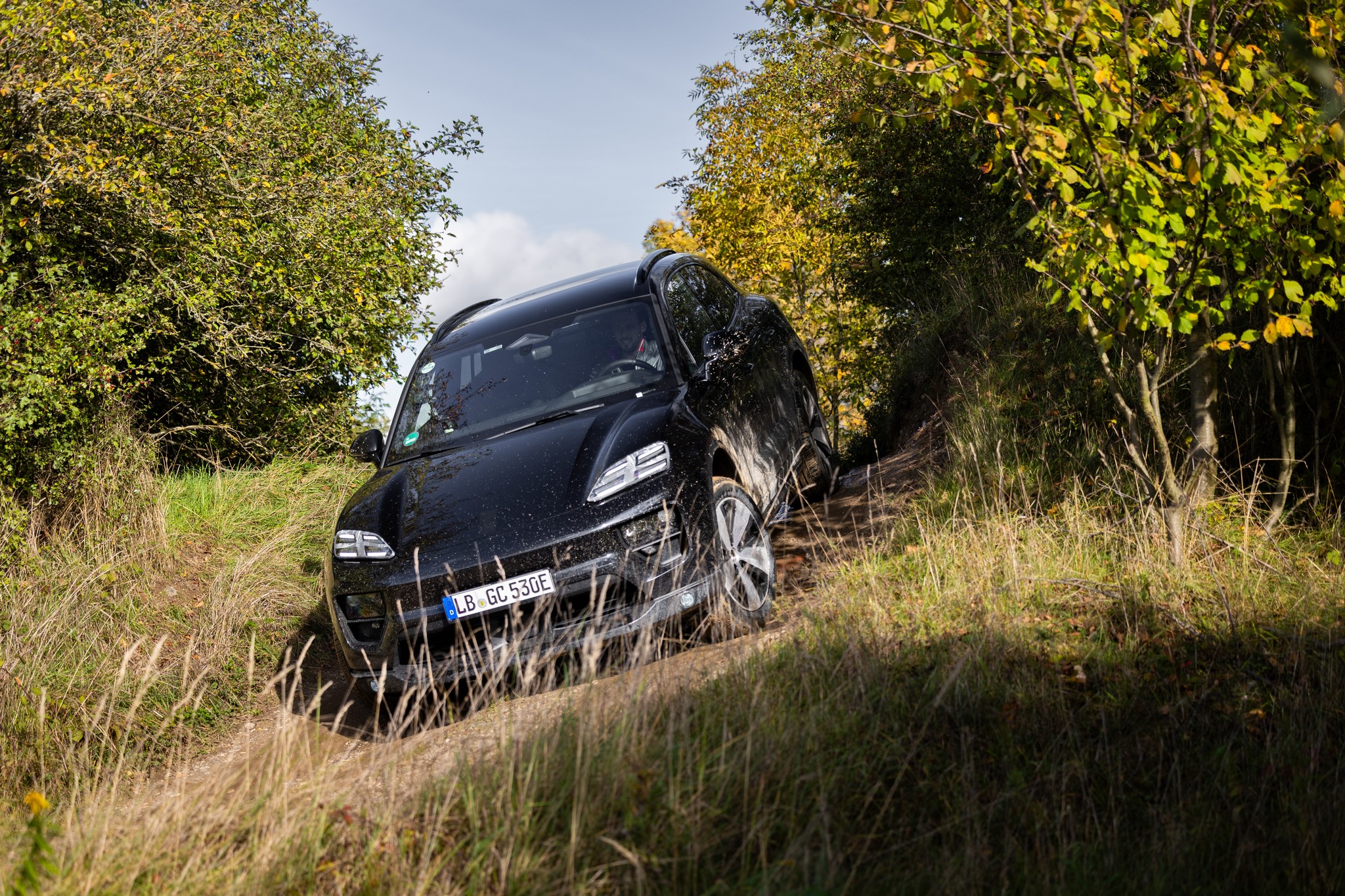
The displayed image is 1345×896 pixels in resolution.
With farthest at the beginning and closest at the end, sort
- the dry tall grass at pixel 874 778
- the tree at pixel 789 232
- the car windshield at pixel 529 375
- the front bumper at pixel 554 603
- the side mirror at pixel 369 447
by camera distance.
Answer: the tree at pixel 789 232
the side mirror at pixel 369 447
the car windshield at pixel 529 375
the front bumper at pixel 554 603
the dry tall grass at pixel 874 778

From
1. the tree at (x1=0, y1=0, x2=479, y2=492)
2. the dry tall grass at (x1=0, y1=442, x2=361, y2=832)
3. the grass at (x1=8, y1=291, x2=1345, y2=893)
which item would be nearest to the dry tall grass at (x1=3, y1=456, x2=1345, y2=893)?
the grass at (x1=8, y1=291, x2=1345, y2=893)

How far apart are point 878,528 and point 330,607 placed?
3489mm

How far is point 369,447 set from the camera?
5.71 metres

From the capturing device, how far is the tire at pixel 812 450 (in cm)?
705

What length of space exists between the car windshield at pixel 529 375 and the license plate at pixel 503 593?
1.29 m

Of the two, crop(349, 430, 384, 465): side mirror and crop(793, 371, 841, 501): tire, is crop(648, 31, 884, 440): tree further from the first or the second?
crop(349, 430, 384, 465): side mirror

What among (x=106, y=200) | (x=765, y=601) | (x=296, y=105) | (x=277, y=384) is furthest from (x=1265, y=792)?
(x=296, y=105)

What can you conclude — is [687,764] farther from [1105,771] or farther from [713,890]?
[1105,771]

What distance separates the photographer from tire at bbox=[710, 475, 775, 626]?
14.7 feet

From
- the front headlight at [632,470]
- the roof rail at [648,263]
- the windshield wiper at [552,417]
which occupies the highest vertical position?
the roof rail at [648,263]

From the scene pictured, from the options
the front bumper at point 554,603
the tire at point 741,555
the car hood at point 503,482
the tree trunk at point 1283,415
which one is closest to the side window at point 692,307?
the car hood at point 503,482

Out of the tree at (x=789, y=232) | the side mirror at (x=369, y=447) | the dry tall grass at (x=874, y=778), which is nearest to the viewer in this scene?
the dry tall grass at (x=874, y=778)

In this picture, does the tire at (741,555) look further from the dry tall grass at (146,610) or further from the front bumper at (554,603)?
the dry tall grass at (146,610)

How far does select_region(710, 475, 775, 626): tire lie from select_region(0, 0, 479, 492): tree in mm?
4869
